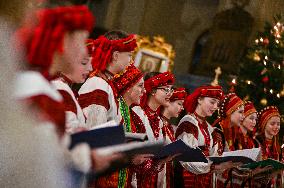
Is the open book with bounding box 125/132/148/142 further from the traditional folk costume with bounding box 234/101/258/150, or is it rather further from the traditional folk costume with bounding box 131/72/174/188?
the traditional folk costume with bounding box 234/101/258/150

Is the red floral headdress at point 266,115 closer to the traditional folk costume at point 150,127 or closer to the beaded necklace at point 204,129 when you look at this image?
the beaded necklace at point 204,129

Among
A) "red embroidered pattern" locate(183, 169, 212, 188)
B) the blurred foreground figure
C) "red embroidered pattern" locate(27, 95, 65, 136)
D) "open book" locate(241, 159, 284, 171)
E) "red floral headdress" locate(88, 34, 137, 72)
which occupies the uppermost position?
"red floral headdress" locate(88, 34, 137, 72)

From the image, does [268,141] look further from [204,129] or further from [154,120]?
[154,120]

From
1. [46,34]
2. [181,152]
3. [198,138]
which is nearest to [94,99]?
[181,152]

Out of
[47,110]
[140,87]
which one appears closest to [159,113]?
[140,87]

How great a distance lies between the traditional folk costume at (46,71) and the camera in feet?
7.47

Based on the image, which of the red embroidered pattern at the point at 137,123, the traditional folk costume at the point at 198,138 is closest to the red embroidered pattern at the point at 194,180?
the traditional folk costume at the point at 198,138

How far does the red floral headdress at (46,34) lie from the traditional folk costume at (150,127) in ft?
7.60

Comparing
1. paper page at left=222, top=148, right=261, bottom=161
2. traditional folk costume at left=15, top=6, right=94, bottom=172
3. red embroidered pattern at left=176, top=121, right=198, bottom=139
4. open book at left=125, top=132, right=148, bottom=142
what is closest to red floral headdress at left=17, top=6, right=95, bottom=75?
traditional folk costume at left=15, top=6, right=94, bottom=172

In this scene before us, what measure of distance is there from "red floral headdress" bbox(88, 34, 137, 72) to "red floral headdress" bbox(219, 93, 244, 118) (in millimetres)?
2226

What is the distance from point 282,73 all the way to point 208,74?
521cm

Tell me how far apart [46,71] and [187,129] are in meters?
3.28

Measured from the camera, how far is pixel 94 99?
4016 mm

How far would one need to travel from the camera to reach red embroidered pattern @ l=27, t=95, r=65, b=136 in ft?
7.44
